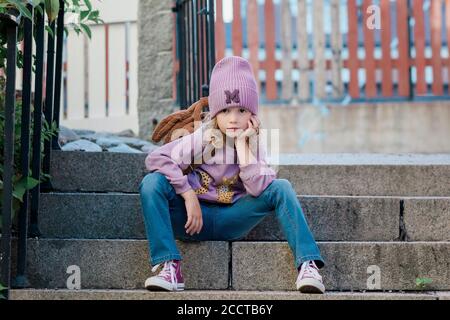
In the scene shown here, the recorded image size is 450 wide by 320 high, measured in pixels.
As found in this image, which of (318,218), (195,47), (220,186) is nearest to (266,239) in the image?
(318,218)

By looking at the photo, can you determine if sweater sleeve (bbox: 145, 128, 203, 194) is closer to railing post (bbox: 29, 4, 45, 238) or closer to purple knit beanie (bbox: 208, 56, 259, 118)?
purple knit beanie (bbox: 208, 56, 259, 118)

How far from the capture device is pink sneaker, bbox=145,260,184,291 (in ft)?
11.3

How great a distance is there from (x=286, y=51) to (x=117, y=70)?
2.09 meters

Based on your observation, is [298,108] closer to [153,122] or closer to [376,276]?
[153,122]

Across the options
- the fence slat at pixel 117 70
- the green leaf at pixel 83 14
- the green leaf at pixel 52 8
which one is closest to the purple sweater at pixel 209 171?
the green leaf at pixel 52 8

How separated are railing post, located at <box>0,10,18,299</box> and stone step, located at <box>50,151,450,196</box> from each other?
964 millimetres

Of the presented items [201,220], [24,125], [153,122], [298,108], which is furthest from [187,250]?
[298,108]

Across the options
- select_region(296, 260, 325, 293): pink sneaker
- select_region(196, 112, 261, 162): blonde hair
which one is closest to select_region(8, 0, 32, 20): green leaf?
select_region(196, 112, 261, 162): blonde hair

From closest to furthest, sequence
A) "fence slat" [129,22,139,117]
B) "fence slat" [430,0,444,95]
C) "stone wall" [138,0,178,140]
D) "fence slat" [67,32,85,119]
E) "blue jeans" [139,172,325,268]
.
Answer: "blue jeans" [139,172,325,268] < "stone wall" [138,0,178,140] < "fence slat" [129,22,139,117] < "fence slat" [67,32,85,119] < "fence slat" [430,0,444,95]

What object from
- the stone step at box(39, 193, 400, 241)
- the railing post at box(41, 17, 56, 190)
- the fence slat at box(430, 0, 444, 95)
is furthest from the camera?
the fence slat at box(430, 0, 444, 95)

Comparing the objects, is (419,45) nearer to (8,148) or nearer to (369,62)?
(369,62)

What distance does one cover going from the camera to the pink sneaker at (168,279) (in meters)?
3.44

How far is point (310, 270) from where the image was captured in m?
3.44

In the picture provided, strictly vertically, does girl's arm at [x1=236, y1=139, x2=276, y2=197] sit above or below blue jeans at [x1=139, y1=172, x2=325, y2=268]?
above
